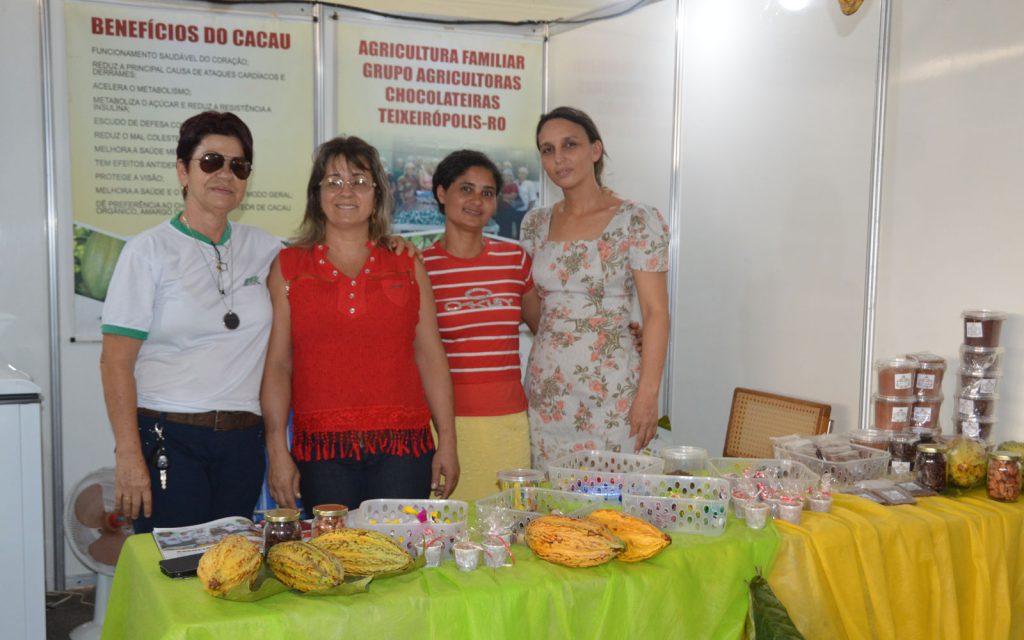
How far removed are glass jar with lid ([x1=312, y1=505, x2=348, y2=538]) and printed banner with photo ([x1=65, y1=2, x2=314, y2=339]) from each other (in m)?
2.65

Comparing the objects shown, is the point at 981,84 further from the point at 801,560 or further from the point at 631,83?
the point at 631,83

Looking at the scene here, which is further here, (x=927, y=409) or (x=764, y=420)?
(x=764, y=420)

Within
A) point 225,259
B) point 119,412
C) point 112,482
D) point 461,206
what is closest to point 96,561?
point 112,482

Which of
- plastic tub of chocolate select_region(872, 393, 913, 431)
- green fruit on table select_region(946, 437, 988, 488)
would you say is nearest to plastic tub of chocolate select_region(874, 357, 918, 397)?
plastic tub of chocolate select_region(872, 393, 913, 431)

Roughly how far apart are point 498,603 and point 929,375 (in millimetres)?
1641

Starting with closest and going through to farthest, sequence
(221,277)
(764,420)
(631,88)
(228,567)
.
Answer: (228,567) < (221,277) < (764,420) < (631,88)

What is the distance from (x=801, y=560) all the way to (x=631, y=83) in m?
2.90

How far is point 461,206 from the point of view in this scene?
276 cm

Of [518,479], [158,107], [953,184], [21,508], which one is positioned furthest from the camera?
[158,107]

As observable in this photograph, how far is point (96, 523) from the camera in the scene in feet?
10.4

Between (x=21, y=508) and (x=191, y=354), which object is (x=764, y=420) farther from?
(x=21, y=508)

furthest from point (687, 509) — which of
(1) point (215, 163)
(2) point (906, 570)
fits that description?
(1) point (215, 163)

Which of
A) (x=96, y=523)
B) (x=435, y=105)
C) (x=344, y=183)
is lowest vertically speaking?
(x=96, y=523)

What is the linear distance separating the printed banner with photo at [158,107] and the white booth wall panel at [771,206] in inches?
75.4
